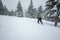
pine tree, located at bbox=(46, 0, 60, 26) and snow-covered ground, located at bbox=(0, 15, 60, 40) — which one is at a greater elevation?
pine tree, located at bbox=(46, 0, 60, 26)

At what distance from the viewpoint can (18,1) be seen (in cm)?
4853

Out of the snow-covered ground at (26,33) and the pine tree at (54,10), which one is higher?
the pine tree at (54,10)

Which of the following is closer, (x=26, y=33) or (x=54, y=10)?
(x=26, y=33)

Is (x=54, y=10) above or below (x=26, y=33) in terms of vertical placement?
above

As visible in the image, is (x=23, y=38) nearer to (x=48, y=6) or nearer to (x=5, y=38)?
(x=5, y=38)

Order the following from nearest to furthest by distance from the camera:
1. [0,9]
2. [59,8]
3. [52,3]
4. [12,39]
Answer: [12,39] < [59,8] < [52,3] < [0,9]

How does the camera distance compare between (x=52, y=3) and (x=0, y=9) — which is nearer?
(x=52, y=3)

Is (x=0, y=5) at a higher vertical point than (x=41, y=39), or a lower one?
higher

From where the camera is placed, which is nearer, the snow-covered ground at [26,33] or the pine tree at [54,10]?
the snow-covered ground at [26,33]

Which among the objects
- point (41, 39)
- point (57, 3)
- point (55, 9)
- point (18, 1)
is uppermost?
point (18, 1)

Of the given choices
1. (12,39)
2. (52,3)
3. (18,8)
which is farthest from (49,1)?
(18,8)

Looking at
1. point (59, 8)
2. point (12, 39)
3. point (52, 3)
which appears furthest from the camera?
point (52, 3)

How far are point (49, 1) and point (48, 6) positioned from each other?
3.17 feet

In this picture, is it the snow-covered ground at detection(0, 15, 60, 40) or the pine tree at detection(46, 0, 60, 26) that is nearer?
the snow-covered ground at detection(0, 15, 60, 40)
